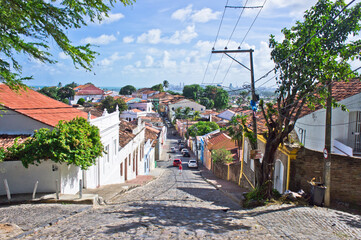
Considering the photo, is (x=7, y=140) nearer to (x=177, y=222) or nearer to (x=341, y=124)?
(x=177, y=222)

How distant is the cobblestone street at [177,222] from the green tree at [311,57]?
235 cm

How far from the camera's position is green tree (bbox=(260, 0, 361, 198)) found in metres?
9.29

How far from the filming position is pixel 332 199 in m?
10.8

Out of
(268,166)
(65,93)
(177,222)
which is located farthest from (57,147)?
(65,93)

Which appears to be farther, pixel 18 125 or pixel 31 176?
pixel 18 125

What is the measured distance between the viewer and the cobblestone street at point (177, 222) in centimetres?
680

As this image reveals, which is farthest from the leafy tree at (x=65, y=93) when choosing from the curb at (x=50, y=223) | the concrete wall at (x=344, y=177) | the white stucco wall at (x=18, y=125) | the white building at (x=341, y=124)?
the concrete wall at (x=344, y=177)

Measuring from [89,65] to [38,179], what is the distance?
5.58 meters

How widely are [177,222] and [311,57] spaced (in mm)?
6368

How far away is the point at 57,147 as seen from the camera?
10.2 m

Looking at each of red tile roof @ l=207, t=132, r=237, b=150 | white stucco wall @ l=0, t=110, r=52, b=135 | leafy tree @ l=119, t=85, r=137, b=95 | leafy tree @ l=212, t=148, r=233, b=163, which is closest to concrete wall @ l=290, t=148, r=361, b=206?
white stucco wall @ l=0, t=110, r=52, b=135

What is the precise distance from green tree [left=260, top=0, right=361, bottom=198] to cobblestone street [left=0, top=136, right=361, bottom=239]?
7.69 feet

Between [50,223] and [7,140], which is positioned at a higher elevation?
[7,140]

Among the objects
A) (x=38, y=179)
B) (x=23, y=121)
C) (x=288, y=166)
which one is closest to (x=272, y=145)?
(x=288, y=166)
